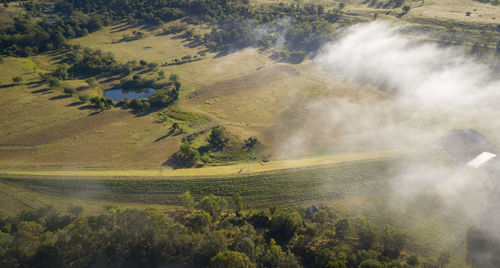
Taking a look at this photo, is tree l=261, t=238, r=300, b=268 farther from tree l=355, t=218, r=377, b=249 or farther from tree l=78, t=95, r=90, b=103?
tree l=78, t=95, r=90, b=103

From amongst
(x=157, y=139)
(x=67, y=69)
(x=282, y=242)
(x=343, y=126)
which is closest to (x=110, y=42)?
(x=67, y=69)

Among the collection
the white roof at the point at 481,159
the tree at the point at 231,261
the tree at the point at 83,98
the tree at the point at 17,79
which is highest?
the tree at the point at 17,79

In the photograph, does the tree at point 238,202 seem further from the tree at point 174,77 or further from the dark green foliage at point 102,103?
the tree at point 174,77

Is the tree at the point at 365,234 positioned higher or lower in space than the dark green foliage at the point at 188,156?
lower

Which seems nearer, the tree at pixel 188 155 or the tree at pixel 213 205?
the tree at pixel 213 205

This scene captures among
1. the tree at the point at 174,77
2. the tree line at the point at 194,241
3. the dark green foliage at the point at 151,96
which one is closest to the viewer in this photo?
the tree line at the point at 194,241

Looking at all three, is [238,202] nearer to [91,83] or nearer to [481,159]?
[481,159]

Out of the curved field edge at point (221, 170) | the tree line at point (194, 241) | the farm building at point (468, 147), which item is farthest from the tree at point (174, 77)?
the farm building at point (468, 147)

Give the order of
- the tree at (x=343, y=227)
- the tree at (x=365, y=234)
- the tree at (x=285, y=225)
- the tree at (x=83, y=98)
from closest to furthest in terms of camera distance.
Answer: the tree at (x=365, y=234)
the tree at (x=343, y=227)
the tree at (x=285, y=225)
the tree at (x=83, y=98)

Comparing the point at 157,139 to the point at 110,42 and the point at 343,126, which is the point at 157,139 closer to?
the point at 343,126
